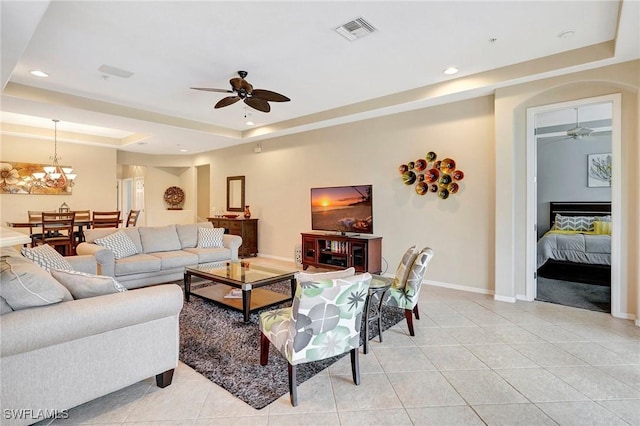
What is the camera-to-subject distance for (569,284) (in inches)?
188

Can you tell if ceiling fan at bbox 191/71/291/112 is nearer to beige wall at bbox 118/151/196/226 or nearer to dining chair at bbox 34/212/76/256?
dining chair at bbox 34/212/76/256

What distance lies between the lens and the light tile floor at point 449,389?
6.25 ft

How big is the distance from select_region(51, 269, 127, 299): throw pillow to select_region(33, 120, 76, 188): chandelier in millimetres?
5571

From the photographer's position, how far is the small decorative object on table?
32.1 feet

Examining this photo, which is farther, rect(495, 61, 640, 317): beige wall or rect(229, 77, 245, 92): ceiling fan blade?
rect(229, 77, 245, 92): ceiling fan blade

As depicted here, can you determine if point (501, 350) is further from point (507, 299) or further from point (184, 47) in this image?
point (184, 47)

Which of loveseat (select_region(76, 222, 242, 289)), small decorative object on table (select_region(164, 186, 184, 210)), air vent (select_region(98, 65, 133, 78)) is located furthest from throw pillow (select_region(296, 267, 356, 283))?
small decorative object on table (select_region(164, 186, 184, 210))

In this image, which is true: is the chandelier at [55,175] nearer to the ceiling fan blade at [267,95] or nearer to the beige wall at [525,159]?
the ceiling fan blade at [267,95]

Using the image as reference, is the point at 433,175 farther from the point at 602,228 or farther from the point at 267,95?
the point at 602,228

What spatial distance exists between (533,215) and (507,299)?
1.10m

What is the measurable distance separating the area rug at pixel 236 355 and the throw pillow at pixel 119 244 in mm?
1578

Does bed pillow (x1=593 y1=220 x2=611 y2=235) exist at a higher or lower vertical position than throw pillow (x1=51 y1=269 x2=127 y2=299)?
higher

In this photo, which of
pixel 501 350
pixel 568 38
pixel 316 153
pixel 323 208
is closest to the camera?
pixel 501 350

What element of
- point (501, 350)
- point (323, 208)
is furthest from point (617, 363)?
point (323, 208)
